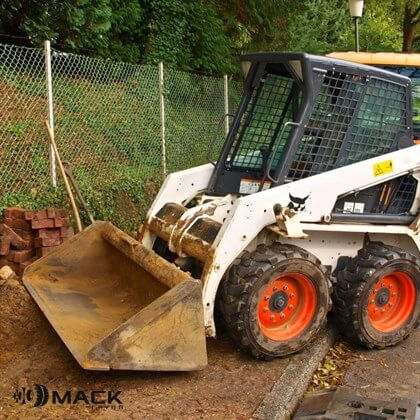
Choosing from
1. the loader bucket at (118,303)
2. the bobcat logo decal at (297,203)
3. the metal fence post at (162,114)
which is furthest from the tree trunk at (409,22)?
the loader bucket at (118,303)

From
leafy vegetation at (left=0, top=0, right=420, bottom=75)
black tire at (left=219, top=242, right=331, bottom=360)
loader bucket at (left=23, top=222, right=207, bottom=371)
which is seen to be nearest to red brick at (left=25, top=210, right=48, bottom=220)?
loader bucket at (left=23, top=222, right=207, bottom=371)

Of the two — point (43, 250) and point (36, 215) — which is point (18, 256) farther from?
point (36, 215)

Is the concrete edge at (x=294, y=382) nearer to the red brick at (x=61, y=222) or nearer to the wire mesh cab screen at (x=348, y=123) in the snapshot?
the wire mesh cab screen at (x=348, y=123)

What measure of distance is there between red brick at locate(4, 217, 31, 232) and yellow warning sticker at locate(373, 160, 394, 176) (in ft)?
10.3

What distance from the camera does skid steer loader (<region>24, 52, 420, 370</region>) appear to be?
4039mm

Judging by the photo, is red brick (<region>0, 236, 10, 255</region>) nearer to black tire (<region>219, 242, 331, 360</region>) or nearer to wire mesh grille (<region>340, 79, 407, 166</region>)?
black tire (<region>219, 242, 331, 360</region>)

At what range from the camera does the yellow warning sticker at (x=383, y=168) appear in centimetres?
457

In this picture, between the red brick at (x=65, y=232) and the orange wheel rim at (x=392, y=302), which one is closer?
the orange wheel rim at (x=392, y=302)

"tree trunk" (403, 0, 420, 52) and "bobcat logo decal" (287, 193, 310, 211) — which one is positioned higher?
"tree trunk" (403, 0, 420, 52)

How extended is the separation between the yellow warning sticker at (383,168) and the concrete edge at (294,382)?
1.29m

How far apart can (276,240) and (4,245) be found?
2534 mm

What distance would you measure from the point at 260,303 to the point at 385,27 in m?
17.9

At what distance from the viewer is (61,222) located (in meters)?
5.74

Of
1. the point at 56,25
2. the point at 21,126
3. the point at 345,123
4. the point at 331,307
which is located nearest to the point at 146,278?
the point at 331,307
